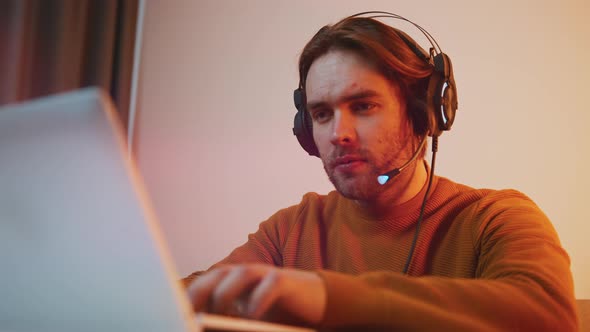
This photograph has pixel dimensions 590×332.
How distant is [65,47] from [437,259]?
4.54ft

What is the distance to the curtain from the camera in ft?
5.24

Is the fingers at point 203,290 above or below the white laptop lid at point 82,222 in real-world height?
below

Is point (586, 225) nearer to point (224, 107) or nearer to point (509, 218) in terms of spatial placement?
point (509, 218)

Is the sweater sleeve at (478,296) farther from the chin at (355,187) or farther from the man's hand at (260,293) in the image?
the chin at (355,187)

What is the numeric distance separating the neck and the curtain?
111 cm

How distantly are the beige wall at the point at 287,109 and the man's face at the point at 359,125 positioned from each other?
1.84 ft

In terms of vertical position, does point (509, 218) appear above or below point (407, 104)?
below

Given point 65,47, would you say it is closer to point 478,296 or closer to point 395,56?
point 395,56

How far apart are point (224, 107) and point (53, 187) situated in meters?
1.53

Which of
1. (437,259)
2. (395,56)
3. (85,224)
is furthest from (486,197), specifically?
(85,224)

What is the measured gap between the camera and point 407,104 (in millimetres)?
1145

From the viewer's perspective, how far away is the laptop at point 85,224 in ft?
1.03

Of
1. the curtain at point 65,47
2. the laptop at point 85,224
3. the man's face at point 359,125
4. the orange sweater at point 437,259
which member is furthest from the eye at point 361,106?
the curtain at point 65,47

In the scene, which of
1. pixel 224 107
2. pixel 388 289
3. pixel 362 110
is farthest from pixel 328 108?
pixel 224 107
